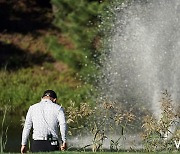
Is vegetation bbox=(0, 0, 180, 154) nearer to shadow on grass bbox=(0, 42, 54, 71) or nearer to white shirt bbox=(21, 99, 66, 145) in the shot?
shadow on grass bbox=(0, 42, 54, 71)

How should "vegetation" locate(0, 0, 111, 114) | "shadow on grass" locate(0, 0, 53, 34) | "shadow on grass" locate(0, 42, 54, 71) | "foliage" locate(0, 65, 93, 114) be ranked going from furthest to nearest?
"shadow on grass" locate(0, 0, 53, 34) → "shadow on grass" locate(0, 42, 54, 71) → "foliage" locate(0, 65, 93, 114) → "vegetation" locate(0, 0, 111, 114)

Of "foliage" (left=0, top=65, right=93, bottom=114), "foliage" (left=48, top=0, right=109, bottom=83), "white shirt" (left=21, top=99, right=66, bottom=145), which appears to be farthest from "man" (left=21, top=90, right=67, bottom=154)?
"foliage" (left=48, top=0, right=109, bottom=83)

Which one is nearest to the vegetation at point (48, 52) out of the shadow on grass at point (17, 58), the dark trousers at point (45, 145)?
the shadow on grass at point (17, 58)

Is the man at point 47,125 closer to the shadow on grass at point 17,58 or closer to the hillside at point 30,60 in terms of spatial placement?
the hillside at point 30,60

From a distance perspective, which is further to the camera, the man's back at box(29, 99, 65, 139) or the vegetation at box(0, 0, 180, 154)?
the vegetation at box(0, 0, 180, 154)

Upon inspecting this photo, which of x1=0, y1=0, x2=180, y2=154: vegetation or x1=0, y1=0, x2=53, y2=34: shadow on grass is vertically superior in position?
x1=0, y1=0, x2=53, y2=34: shadow on grass

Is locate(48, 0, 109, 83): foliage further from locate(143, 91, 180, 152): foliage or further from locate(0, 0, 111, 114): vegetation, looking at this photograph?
locate(143, 91, 180, 152): foliage

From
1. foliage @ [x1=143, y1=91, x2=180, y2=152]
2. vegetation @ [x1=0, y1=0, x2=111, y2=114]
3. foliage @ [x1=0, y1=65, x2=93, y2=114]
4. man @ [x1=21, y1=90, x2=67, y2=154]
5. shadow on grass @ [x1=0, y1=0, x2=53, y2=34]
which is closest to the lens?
man @ [x1=21, y1=90, x2=67, y2=154]

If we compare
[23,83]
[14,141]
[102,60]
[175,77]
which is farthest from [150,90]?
[23,83]

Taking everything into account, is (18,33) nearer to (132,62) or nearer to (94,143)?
(132,62)

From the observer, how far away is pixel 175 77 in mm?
22641

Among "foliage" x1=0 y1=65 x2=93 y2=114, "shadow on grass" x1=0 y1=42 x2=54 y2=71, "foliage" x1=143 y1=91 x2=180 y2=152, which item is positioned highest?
"shadow on grass" x1=0 y1=42 x2=54 y2=71

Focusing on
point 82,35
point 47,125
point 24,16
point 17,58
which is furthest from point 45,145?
point 24,16

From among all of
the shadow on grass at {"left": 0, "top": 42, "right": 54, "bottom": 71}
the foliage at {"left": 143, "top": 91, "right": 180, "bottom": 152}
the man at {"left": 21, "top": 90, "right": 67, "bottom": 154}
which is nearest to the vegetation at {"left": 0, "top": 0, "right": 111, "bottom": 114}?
the shadow on grass at {"left": 0, "top": 42, "right": 54, "bottom": 71}
